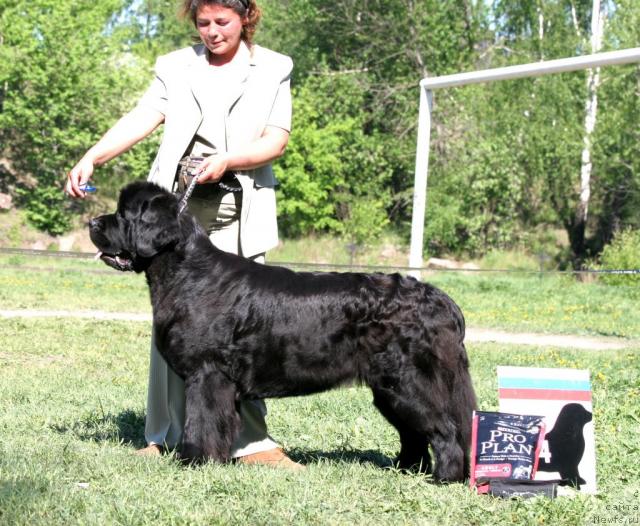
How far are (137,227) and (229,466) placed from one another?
4.47ft

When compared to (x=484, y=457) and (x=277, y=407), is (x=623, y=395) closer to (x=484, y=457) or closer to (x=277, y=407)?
(x=277, y=407)

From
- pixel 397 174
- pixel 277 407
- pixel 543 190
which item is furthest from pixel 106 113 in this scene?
pixel 277 407

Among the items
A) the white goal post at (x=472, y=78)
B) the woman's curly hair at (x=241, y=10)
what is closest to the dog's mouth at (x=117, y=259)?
the woman's curly hair at (x=241, y=10)

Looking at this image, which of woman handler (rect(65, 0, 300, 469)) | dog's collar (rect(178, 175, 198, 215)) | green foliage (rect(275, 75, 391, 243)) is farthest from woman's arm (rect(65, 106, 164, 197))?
green foliage (rect(275, 75, 391, 243))

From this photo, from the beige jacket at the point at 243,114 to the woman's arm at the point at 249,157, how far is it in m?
0.08

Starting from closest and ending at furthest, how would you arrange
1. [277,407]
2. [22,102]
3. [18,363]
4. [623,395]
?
[277,407], [623,395], [18,363], [22,102]

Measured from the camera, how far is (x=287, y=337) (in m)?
4.69

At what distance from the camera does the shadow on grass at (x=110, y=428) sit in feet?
18.8

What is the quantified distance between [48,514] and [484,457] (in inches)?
84.0

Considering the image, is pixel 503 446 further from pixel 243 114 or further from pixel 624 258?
pixel 624 258

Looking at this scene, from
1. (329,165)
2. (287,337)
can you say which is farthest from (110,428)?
(329,165)

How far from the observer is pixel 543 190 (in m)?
32.7

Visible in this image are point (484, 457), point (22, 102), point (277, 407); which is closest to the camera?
point (484, 457)

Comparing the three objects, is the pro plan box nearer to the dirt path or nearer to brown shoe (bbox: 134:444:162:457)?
brown shoe (bbox: 134:444:162:457)
